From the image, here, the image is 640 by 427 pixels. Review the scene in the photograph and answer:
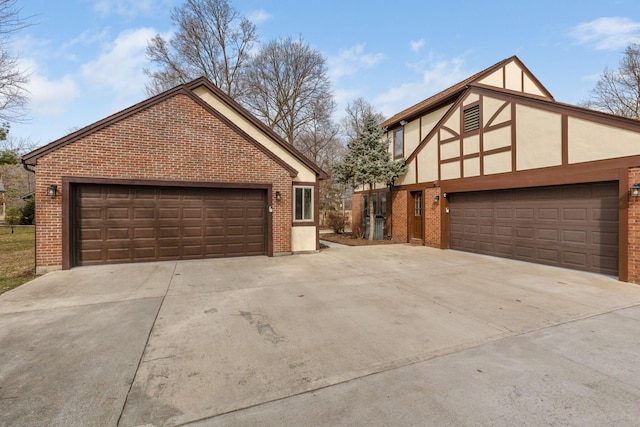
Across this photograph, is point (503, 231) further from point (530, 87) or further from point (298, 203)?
point (530, 87)

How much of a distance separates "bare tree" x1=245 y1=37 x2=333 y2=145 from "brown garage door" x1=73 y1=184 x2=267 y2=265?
1399 cm

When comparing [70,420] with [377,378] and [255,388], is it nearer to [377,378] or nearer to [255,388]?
[255,388]

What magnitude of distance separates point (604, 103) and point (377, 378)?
3031cm

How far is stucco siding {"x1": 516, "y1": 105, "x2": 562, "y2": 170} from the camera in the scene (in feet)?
26.2

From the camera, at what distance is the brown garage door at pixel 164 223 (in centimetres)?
831

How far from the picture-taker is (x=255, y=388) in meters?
2.71

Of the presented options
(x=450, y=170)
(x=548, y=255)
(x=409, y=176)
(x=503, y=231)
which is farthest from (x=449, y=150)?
(x=548, y=255)

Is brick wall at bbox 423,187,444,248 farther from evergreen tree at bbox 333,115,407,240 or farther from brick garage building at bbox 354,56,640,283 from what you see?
evergreen tree at bbox 333,115,407,240

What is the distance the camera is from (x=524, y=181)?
344 inches

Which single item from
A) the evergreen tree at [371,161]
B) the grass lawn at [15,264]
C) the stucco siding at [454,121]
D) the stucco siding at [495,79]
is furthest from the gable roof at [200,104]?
the stucco siding at [495,79]

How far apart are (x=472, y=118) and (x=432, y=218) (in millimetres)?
4050

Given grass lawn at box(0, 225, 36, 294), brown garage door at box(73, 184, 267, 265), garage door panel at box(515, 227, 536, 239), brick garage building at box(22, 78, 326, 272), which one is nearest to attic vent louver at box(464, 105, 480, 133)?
garage door panel at box(515, 227, 536, 239)

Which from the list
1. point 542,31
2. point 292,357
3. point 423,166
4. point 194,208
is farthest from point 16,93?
point 542,31

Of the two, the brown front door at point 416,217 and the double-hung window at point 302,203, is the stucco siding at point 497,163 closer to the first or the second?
the brown front door at point 416,217
